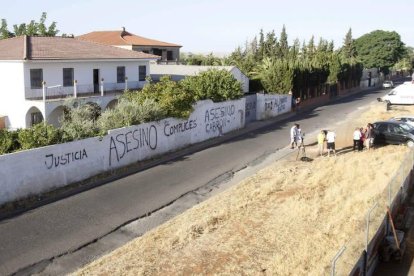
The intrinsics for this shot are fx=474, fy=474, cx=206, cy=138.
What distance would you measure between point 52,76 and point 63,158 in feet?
48.7

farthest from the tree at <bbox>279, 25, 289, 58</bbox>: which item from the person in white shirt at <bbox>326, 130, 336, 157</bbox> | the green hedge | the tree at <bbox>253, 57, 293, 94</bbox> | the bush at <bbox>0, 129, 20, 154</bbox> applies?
the bush at <bbox>0, 129, 20, 154</bbox>

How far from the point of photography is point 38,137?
60.0 feet

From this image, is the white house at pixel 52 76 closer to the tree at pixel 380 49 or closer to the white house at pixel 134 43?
the white house at pixel 134 43

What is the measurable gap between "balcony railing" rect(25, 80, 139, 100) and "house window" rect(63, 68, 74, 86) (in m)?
0.40

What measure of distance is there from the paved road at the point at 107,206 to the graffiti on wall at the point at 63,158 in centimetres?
152

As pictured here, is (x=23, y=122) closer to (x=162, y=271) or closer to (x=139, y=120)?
(x=139, y=120)

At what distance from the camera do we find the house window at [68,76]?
32875 millimetres

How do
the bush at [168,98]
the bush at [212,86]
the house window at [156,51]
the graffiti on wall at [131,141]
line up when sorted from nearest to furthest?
1. the graffiti on wall at [131,141]
2. the bush at [168,98]
3. the bush at [212,86]
4. the house window at [156,51]

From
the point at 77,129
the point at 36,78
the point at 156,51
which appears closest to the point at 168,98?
the point at 77,129

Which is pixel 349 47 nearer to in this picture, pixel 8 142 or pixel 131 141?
pixel 131 141

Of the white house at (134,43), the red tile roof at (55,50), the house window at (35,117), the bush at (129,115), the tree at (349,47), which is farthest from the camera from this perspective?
the tree at (349,47)

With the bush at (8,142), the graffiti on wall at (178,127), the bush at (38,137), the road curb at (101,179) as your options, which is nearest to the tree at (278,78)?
the road curb at (101,179)

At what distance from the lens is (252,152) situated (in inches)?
1034

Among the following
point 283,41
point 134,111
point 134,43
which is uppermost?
point 283,41
